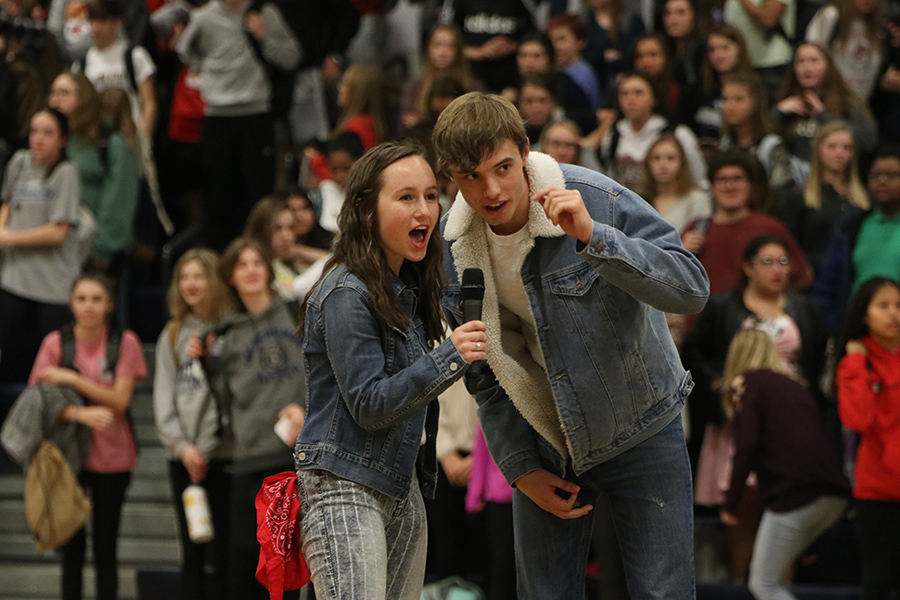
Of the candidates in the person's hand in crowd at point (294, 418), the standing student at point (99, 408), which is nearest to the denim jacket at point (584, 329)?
the person's hand in crowd at point (294, 418)

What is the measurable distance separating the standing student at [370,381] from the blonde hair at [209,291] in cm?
324

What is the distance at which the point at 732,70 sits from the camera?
8.16 m

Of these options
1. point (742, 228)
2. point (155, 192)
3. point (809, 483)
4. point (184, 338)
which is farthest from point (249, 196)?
point (809, 483)

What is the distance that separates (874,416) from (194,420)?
3304 mm

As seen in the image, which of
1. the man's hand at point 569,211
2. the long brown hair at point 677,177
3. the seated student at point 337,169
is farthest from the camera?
the seated student at point 337,169

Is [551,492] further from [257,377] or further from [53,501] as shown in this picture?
[53,501]

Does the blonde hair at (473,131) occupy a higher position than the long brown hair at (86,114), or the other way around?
the long brown hair at (86,114)

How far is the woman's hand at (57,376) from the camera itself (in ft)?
21.1

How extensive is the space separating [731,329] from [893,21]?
12.6 feet

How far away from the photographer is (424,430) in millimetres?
3297

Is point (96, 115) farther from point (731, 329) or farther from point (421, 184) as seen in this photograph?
point (421, 184)

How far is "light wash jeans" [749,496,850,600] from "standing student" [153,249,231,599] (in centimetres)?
263

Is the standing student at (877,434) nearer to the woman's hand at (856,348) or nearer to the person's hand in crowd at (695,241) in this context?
the woman's hand at (856,348)

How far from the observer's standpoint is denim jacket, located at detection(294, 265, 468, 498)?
2936 mm
